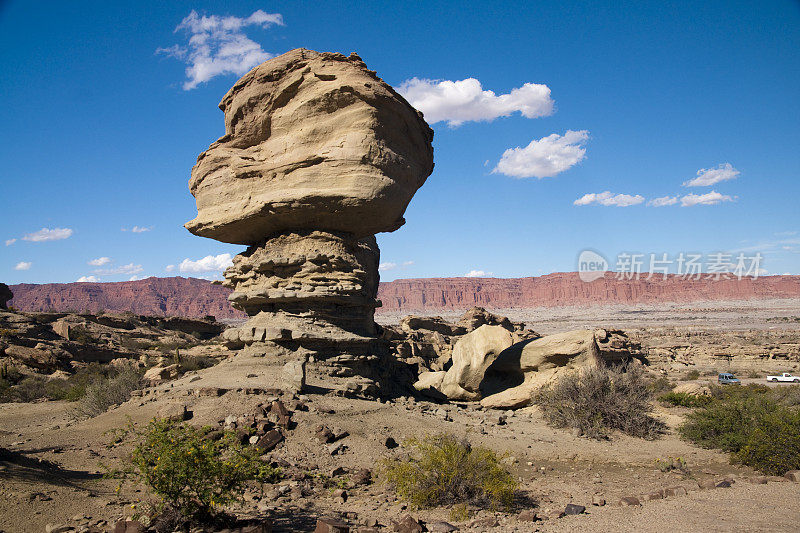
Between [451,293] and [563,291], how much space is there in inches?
1446

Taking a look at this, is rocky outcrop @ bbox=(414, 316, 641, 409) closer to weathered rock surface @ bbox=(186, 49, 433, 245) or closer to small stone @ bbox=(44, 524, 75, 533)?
weathered rock surface @ bbox=(186, 49, 433, 245)

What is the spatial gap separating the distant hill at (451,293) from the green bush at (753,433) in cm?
11140

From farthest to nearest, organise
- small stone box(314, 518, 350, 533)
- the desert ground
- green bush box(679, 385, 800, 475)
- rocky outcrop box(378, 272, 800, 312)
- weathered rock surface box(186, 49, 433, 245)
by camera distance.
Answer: rocky outcrop box(378, 272, 800, 312)
weathered rock surface box(186, 49, 433, 245)
green bush box(679, 385, 800, 475)
the desert ground
small stone box(314, 518, 350, 533)

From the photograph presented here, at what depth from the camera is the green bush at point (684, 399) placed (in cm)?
1342

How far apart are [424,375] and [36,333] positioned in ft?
64.3

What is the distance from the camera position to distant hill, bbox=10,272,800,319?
126m

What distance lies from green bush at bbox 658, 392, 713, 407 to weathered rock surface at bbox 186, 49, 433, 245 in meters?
9.69

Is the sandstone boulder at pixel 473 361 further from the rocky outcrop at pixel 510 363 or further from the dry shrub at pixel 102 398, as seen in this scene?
the dry shrub at pixel 102 398

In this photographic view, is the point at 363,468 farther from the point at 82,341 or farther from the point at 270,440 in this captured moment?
the point at 82,341

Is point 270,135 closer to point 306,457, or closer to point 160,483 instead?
point 306,457

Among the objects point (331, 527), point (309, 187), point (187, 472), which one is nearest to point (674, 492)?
point (331, 527)

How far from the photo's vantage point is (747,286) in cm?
14200

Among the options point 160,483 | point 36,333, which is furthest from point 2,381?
point 160,483

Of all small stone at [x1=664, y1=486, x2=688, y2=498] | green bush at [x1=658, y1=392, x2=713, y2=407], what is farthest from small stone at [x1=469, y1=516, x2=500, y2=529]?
green bush at [x1=658, y1=392, x2=713, y2=407]
